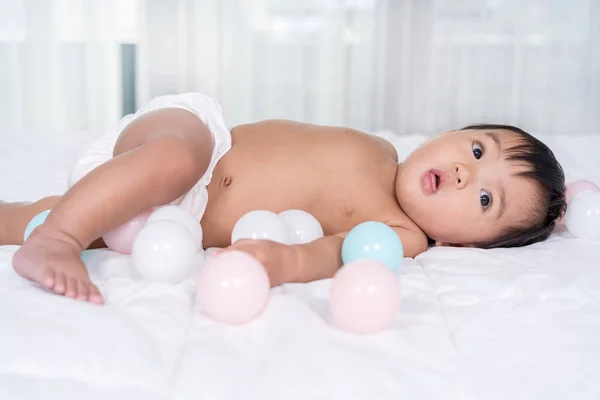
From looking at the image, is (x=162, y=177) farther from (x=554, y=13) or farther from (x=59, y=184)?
(x=554, y=13)

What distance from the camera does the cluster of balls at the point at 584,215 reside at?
139 cm

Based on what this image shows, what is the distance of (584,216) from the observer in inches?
55.1

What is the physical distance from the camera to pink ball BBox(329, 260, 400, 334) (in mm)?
818

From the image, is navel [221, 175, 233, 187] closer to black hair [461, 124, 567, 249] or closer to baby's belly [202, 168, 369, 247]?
baby's belly [202, 168, 369, 247]

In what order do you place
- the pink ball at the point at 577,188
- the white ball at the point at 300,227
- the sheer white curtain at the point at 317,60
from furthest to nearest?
1. the sheer white curtain at the point at 317,60
2. the pink ball at the point at 577,188
3. the white ball at the point at 300,227

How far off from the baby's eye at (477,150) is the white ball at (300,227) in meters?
0.37

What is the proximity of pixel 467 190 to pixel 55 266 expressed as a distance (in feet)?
2.56

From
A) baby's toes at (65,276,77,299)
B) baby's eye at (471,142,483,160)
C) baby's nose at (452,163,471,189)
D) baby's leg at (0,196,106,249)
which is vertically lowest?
baby's leg at (0,196,106,249)

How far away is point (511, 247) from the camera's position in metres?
1.39

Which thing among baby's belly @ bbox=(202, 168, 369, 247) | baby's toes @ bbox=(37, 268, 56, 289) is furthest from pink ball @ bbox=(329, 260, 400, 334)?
baby's belly @ bbox=(202, 168, 369, 247)

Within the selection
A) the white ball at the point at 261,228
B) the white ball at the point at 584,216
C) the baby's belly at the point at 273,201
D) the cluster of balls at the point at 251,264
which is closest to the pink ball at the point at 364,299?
the cluster of balls at the point at 251,264

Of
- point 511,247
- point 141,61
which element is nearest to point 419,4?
point 141,61

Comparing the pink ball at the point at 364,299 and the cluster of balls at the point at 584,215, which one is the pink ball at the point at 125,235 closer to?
the pink ball at the point at 364,299

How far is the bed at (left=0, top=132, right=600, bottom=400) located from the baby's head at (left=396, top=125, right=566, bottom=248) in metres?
0.26
